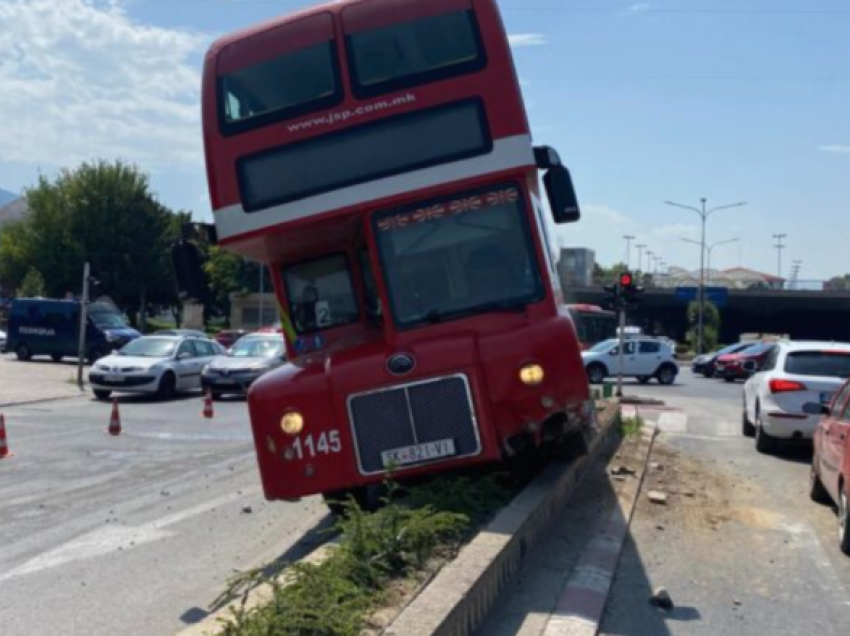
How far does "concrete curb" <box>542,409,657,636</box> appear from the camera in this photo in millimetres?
5816

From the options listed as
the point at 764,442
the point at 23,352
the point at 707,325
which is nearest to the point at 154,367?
the point at 764,442

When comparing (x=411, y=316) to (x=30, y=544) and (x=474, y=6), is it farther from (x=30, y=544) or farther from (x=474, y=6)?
(x=30, y=544)

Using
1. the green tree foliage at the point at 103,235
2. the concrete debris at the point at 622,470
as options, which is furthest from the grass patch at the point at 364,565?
the green tree foliage at the point at 103,235

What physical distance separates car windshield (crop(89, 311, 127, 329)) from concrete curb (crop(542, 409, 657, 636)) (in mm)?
34201

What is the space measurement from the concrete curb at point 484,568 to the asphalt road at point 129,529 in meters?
1.82

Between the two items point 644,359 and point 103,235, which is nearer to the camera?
point 644,359

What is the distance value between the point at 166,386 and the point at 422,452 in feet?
61.2

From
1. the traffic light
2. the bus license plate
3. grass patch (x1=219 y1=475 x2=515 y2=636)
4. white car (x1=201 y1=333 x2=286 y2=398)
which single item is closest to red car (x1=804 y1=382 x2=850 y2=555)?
grass patch (x1=219 y1=475 x2=515 y2=636)

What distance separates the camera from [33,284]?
67.1 metres

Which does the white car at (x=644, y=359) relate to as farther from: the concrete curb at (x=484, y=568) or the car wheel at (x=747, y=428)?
the concrete curb at (x=484, y=568)

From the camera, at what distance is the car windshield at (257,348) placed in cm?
2655

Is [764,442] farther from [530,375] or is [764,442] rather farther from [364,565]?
[364,565]

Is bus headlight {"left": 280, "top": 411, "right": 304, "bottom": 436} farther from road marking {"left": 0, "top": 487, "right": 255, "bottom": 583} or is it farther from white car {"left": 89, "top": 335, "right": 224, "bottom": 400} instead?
white car {"left": 89, "top": 335, "right": 224, "bottom": 400}

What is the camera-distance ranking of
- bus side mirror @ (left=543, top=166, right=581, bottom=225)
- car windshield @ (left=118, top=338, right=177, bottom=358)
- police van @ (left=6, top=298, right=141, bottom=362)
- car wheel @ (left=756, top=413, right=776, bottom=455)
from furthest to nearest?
police van @ (left=6, top=298, right=141, bottom=362) < car windshield @ (left=118, top=338, right=177, bottom=358) < car wheel @ (left=756, top=413, right=776, bottom=455) < bus side mirror @ (left=543, top=166, right=581, bottom=225)
